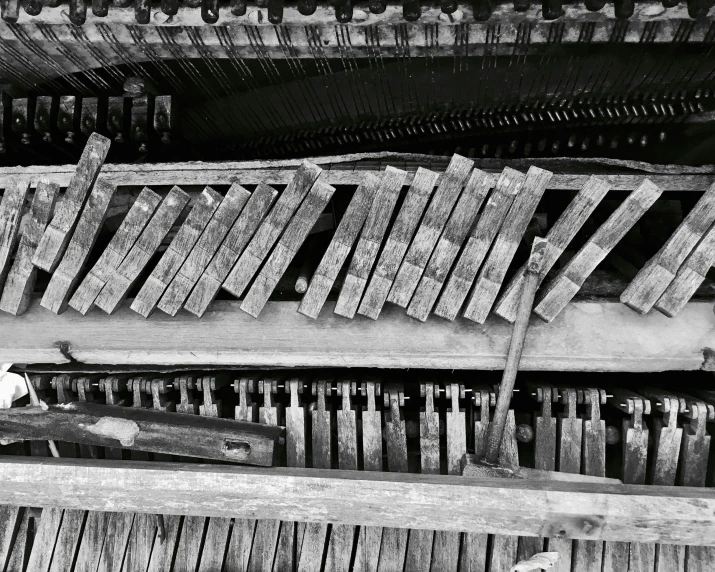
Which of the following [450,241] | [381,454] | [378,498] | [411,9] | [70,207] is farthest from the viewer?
[381,454]

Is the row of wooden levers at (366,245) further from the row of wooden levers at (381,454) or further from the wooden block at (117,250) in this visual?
the row of wooden levers at (381,454)

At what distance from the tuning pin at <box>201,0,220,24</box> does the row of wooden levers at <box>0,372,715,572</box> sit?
1.40 metres

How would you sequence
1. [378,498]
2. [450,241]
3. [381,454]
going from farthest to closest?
[381,454] < [450,241] < [378,498]

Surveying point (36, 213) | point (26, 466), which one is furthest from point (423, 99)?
point (26, 466)

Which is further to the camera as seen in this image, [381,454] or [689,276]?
[381,454]

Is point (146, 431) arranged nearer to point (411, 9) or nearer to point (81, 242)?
point (81, 242)

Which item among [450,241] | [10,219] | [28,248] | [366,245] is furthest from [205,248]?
[450,241]

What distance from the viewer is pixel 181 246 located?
237 cm

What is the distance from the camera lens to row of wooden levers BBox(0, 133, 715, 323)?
2.24 meters

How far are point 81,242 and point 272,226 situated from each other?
0.77 meters

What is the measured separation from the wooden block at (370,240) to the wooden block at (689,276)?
3.49ft

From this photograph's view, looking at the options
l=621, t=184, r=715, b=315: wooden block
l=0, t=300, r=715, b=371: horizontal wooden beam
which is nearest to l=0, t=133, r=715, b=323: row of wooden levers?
l=621, t=184, r=715, b=315: wooden block

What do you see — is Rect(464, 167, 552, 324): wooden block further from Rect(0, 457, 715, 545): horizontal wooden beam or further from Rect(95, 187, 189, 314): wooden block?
Rect(95, 187, 189, 314): wooden block

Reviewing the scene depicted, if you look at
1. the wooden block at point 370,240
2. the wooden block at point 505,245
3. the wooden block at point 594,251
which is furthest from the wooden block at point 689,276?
the wooden block at point 370,240
